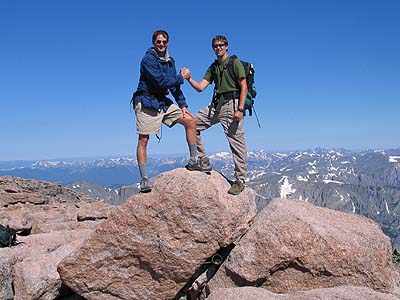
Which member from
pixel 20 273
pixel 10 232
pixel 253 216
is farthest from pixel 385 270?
pixel 10 232

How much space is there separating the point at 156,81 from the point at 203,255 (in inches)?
242

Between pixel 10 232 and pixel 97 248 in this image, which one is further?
pixel 10 232

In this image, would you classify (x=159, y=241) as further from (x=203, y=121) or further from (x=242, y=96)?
(x=242, y=96)

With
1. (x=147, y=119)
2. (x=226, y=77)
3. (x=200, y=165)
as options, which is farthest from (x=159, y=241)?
(x=226, y=77)

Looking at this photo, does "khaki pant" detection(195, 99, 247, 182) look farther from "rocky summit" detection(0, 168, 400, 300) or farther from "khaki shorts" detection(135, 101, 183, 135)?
"khaki shorts" detection(135, 101, 183, 135)

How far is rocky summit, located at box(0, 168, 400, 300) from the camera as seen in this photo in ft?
42.2

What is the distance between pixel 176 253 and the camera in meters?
13.1

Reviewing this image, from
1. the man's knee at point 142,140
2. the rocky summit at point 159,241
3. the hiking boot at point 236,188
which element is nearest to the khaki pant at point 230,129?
the hiking boot at point 236,188

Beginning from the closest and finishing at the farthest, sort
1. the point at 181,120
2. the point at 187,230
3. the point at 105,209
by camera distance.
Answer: the point at 187,230, the point at 181,120, the point at 105,209

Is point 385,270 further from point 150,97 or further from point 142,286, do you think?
point 150,97

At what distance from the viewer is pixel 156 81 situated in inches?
501

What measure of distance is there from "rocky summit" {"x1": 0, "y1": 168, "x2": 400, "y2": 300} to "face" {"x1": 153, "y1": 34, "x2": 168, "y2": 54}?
4.26 m

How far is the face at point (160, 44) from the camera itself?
41.6ft

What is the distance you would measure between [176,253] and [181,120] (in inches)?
184
